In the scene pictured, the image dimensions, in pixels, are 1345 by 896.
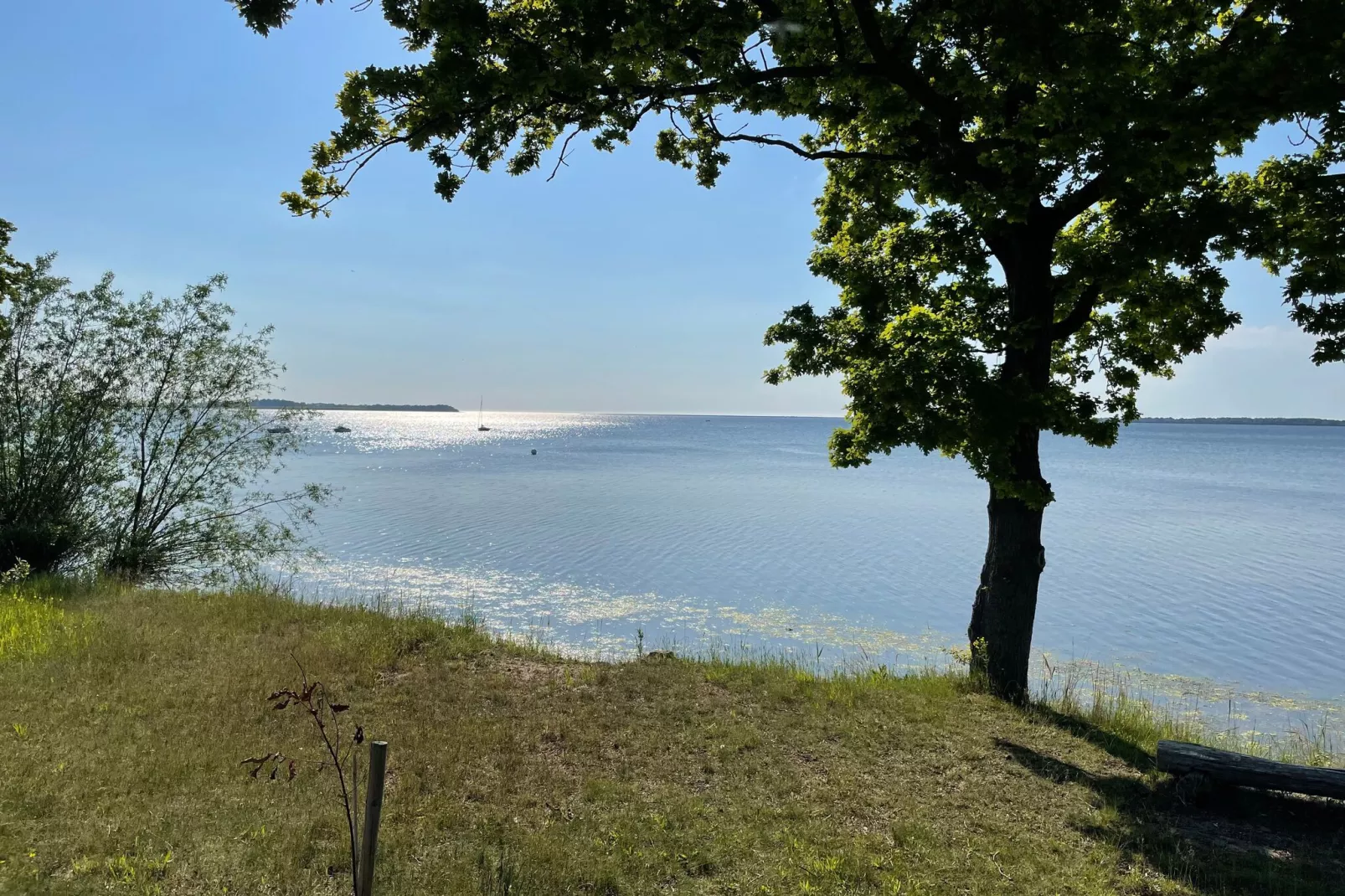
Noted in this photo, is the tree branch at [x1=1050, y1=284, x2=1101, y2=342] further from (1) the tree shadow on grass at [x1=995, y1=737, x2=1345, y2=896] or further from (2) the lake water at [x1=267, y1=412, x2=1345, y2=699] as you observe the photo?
(2) the lake water at [x1=267, y1=412, x2=1345, y2=699]

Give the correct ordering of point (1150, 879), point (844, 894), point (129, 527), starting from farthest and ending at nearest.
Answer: point (129, 527) → point (1150, 879) → point (844, 894)

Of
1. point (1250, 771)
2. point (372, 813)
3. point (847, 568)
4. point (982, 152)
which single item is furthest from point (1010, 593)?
point (847, 568)

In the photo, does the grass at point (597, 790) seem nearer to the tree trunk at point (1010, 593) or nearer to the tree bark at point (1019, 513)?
the tree trunk at point (1010, 593)

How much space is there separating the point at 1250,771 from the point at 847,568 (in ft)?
62.5

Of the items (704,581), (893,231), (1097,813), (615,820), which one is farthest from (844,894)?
(704,581)

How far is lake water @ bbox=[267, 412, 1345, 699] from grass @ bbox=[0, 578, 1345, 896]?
5.84 m

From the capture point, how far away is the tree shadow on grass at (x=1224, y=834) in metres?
4.97

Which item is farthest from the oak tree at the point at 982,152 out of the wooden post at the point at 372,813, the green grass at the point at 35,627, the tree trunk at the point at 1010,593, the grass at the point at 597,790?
the green grass at the point at 35,627

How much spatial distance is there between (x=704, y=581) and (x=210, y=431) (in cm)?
1459

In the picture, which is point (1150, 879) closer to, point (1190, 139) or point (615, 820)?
point (615, 820)

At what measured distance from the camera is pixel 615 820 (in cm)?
559

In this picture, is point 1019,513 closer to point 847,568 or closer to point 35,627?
point 35,627

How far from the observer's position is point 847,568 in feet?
82.2

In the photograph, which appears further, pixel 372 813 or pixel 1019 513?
pixel 1019 513
